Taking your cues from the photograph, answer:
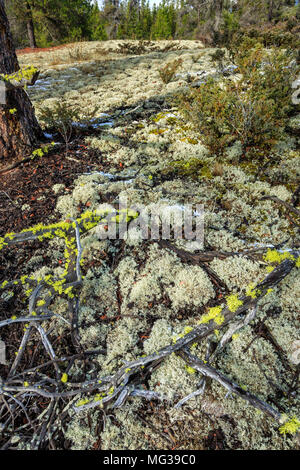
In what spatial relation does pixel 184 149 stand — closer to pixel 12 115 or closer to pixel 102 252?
pixel 102 252

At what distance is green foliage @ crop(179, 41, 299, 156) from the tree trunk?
3.33 m

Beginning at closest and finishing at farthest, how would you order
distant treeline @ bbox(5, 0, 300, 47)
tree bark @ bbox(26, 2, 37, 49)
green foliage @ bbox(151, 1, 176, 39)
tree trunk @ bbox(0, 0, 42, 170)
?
tree trunk @ bbox(0, 0, 42, 170), distant treeline @ bbox(5, 0, 300, 47), tree bark @ bbox(26, 2, 37, 49), green foliage @ bbox(151, 1, 176, 39)

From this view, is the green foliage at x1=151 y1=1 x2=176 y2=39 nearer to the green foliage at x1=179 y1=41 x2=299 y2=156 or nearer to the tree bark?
the tree bark

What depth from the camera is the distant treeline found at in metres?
13.2

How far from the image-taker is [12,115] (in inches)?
178

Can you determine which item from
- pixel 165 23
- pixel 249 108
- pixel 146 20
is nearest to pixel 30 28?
pixel 165 23

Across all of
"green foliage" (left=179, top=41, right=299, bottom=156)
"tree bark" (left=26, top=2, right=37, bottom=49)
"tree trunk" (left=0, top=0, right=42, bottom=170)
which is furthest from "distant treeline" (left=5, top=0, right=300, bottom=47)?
"tree trunk" (left=0, top=0, right=42, bottom=170)

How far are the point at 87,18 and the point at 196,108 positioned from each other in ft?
82.7

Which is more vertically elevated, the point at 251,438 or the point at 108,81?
the point at 108,81

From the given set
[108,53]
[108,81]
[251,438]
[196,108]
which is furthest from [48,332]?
[108,53]

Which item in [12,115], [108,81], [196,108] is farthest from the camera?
[108,81]

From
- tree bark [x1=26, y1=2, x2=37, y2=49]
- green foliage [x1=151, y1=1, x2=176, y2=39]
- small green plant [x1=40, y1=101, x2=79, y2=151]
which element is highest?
green foliage [x1=151, y1=1, x2=176, y2=39]

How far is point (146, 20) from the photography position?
35.0 metres

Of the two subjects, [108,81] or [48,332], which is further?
[108,81]
